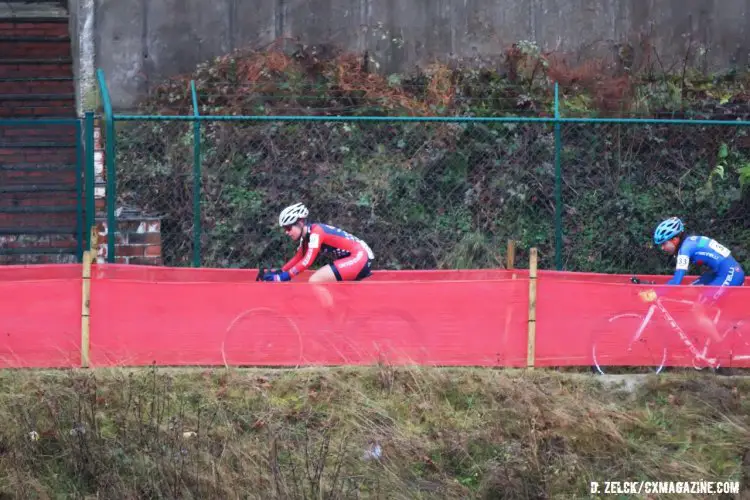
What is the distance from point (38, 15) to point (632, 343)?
28.6 ft

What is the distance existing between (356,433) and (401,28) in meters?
6.95

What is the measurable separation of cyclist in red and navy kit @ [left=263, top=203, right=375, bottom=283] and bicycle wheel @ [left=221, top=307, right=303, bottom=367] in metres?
0.47

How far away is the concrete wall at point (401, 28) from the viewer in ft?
43.0

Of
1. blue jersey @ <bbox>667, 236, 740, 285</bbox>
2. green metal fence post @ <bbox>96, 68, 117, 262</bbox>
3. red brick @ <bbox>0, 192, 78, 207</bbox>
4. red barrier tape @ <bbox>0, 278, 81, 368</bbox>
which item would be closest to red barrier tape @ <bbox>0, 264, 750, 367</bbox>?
red barrier tape @ <bbox>0, 278, 81, 368</bbox>

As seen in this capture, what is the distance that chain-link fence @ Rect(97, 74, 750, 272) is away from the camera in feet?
39.9

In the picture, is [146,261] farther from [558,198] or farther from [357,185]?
[558,198]

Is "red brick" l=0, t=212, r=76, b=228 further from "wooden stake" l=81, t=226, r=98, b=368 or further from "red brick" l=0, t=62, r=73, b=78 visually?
"wooden stake" l=81, t=226, r=98, b=368

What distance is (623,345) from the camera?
29.8 feet

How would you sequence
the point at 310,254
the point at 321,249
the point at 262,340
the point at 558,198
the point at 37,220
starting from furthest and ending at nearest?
the point at 37,220 → the point at 558,198 → the point at 321,249 → the point at 310,254 → the point at 262,340

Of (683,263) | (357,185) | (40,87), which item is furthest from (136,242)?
(683,263)

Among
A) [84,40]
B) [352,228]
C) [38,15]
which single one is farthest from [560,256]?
[38,15]

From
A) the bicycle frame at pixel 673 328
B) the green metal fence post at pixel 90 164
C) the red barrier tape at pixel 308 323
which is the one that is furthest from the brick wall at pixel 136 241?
the bicycle frame at pixel 673 328

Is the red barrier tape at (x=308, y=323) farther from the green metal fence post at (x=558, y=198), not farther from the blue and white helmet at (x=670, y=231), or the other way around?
the green metal fence post at (x=558, y=198)

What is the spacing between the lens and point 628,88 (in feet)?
43.9
